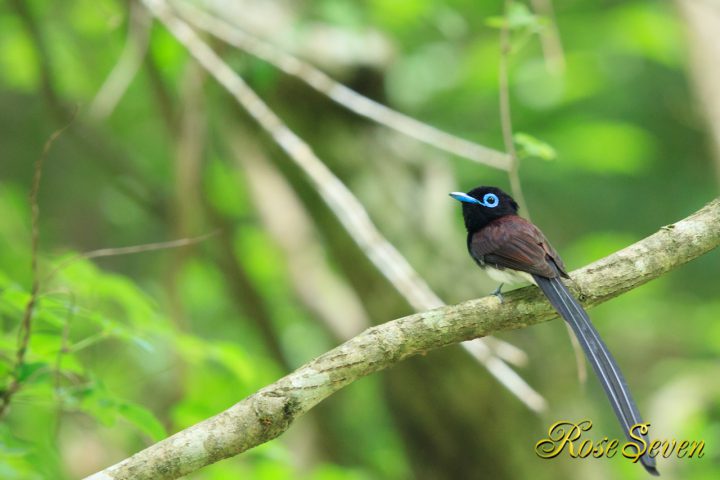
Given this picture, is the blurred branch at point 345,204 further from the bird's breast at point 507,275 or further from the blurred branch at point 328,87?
the bird's breast at point 507,275

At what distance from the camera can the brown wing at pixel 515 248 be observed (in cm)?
333

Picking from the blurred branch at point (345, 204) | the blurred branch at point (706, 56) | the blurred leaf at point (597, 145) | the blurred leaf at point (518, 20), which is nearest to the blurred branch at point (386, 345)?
the blurred branch at point (345, 204)

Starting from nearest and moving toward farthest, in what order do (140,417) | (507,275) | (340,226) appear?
(140,417) < (507,275) < (340,226)

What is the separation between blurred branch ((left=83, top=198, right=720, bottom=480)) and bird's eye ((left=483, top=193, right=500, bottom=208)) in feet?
2.45

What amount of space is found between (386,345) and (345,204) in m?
1.12

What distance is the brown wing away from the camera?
3326 millimetres

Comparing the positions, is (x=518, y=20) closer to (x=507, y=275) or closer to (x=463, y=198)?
(x=463, y=198)

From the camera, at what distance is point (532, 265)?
3.33 meters

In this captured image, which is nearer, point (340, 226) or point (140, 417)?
point (140, 417)

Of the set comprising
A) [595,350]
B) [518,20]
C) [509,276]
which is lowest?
[595,350]

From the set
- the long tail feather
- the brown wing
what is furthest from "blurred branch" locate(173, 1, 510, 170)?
the long tail feather

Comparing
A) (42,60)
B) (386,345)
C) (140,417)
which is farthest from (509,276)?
(42,60)

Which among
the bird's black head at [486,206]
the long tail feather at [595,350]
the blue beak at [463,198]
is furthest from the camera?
the bird's black head at [486,206]

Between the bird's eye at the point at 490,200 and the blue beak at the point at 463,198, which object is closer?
the blue beak at the point at 463,198
